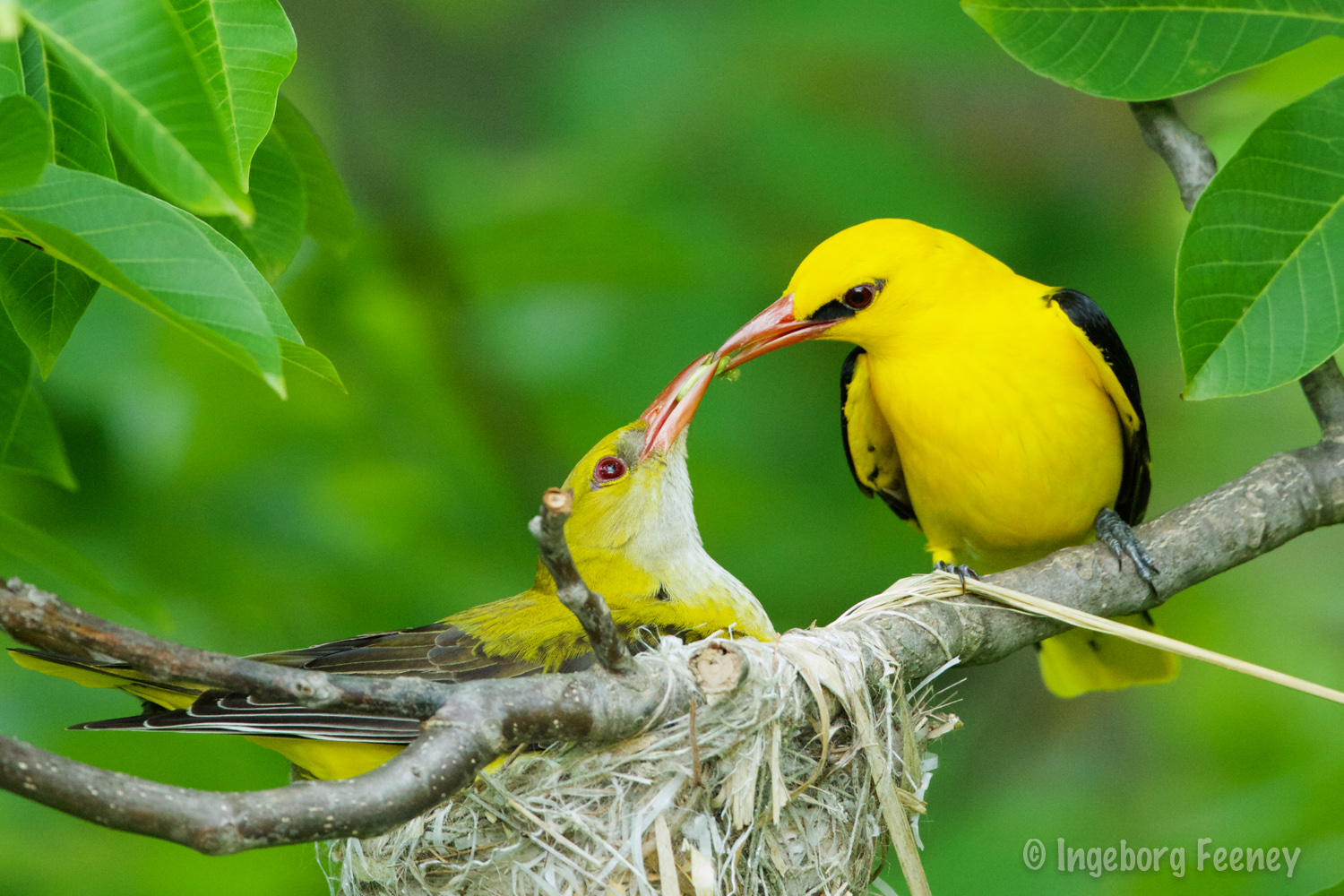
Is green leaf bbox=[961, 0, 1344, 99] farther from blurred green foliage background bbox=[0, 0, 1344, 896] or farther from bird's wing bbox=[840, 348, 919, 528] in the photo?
bird's wing bbox=[840, 348, 919, 528]

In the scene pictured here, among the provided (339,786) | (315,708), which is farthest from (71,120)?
(339,786)

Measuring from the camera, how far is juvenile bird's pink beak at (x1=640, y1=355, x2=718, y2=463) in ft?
10.8

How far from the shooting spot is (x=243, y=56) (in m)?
1.67

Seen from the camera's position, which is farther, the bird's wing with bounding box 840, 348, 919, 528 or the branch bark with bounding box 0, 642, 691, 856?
the bird's wing with bounding box 840, 348, 919, 528

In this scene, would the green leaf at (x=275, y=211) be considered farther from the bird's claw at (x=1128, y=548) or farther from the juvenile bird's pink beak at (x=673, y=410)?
the bird's claw at (x=1128, y=548)

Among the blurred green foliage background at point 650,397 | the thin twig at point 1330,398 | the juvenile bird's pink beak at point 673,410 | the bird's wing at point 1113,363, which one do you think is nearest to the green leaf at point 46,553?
the blurred green foliage background at point 650,397

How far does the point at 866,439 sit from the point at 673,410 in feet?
2.35

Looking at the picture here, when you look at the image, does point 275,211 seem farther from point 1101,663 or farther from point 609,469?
point 1101,663

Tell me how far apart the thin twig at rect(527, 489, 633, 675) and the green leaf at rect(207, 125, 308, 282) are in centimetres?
117

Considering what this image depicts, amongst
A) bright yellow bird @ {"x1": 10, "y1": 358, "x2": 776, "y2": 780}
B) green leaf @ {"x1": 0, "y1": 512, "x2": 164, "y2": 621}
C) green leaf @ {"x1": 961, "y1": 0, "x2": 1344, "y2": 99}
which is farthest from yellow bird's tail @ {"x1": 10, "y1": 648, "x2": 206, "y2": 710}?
green leaf @ {"x1": 961, "y1": 0, "x2": 1344, "y2": 99}

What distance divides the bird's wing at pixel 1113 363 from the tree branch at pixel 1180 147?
37 cm

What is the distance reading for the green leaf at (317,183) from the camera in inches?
104

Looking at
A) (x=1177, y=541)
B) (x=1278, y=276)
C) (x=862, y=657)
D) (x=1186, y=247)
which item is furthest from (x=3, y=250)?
(x=1177, y=541)

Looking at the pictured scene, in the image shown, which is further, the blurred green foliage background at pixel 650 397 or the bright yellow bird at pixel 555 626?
the blurred green foliage background at pixel 650 397
